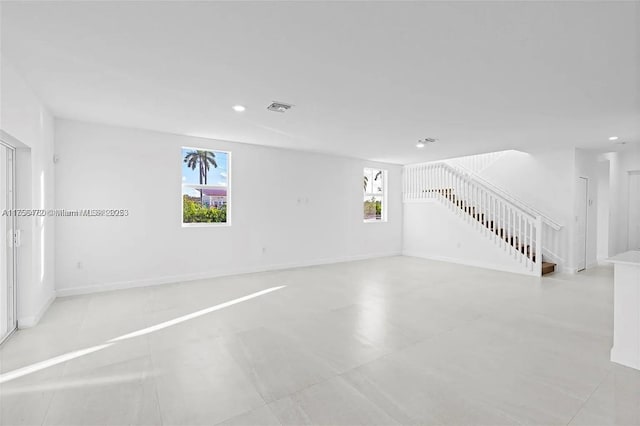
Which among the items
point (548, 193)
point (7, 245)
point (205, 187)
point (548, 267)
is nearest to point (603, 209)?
point (548, 193)

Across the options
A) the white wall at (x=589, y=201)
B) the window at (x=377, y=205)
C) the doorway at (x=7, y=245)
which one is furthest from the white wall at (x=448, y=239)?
the doorway at (x=7, y=245)

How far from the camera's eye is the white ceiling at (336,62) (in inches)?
80.6

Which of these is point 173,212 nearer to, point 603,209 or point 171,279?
point 171,279

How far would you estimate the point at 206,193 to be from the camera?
597 cm

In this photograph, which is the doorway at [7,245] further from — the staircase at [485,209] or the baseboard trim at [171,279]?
the staircase at [485,209]

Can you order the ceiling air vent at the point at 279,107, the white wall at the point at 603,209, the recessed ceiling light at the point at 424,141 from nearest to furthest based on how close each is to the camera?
the ceiling air vent at the point at 279,107 → the recessed ceiling light at the point at 424,141 → the white wall at the point at 603,209

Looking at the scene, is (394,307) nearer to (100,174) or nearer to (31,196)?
(31,196)

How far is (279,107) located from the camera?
153 inches

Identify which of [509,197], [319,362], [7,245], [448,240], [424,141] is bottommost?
[319,362]

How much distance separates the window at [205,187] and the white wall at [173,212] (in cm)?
22

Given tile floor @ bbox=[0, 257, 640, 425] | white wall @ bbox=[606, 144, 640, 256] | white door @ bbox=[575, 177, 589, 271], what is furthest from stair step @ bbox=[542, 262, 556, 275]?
white wall @ bbox=[606, 144, 640, 256]

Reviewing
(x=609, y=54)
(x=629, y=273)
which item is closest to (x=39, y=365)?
(x=629, y=273)

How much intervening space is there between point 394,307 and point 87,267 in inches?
180

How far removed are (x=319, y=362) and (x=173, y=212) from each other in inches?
157
